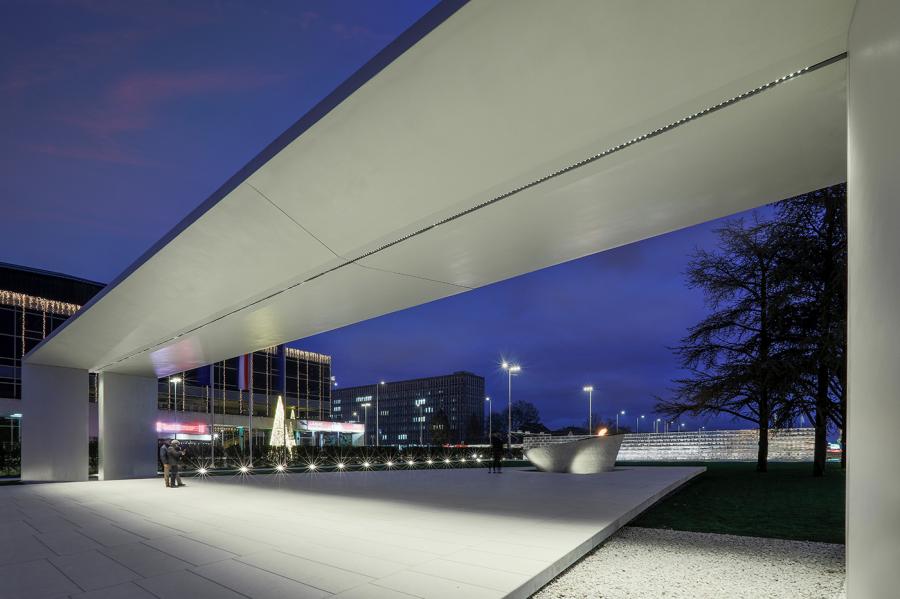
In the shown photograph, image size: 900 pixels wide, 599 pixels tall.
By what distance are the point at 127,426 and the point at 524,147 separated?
2109 centimetres

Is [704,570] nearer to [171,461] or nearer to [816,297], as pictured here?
[171,461]

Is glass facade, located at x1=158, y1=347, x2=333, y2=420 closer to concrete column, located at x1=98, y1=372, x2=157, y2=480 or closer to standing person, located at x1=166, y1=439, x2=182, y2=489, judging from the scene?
concrete column, located at x1=98, y1=372, x2=157, y2=480

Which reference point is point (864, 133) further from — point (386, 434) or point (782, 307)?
point (386, 434)

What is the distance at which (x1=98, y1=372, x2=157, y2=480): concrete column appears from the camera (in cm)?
2019

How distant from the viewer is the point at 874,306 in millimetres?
2787

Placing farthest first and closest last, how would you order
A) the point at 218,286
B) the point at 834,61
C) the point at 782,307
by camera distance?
1. the point at 782,307
2. the point at 218,286
3. the point at 834,61

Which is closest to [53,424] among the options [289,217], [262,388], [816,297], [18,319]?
[289,217]

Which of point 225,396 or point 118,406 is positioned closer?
point 118,406

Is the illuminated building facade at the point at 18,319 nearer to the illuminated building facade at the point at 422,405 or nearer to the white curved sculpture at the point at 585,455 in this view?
the white curved sculpture at the point at 585,455

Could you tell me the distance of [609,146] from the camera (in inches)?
217

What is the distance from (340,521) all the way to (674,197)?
7616 millimetres

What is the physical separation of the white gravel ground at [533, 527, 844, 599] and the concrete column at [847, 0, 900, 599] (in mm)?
2674

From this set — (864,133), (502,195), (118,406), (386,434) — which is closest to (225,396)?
(118,406)

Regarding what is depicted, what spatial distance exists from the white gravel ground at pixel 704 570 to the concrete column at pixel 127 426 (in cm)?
1923
